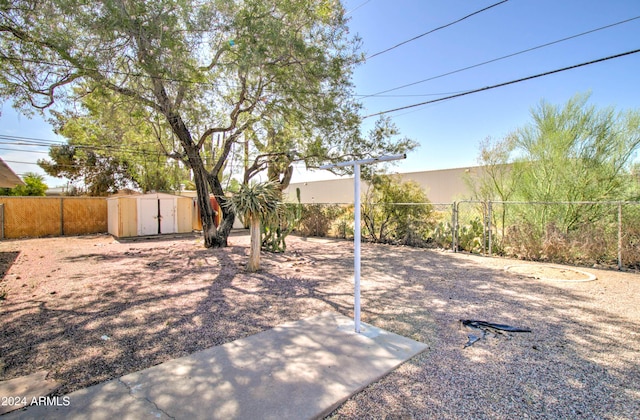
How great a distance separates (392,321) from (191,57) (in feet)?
21.5

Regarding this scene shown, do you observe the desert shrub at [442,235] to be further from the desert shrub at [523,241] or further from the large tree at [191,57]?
the large tree at [191,57]

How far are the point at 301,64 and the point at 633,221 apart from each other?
8.15 meters

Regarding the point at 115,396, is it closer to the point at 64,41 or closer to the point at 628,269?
the point at 64,41

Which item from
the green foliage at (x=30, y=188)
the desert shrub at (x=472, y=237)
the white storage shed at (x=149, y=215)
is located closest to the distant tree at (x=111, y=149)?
the green foliage at (x=30, y=188)

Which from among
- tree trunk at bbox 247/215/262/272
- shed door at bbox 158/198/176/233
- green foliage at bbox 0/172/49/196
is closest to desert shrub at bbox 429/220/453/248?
tree trunk at bbox 247/215/262/272

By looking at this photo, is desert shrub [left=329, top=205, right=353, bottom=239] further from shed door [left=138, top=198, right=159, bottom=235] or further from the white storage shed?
shed door [left=138, top=198, right=159, bottom=235]

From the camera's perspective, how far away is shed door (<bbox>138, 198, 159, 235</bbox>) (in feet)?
46.0

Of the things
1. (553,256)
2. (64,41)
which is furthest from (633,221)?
(64,41)

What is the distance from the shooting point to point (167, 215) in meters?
14.9

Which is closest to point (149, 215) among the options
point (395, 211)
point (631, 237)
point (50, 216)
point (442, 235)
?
point (50, 216)

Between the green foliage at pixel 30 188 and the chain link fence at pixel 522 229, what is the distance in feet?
81.0

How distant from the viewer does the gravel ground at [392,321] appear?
2318 mm

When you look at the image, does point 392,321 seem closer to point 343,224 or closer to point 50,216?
point 343,224

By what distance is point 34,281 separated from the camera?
19.6ft
